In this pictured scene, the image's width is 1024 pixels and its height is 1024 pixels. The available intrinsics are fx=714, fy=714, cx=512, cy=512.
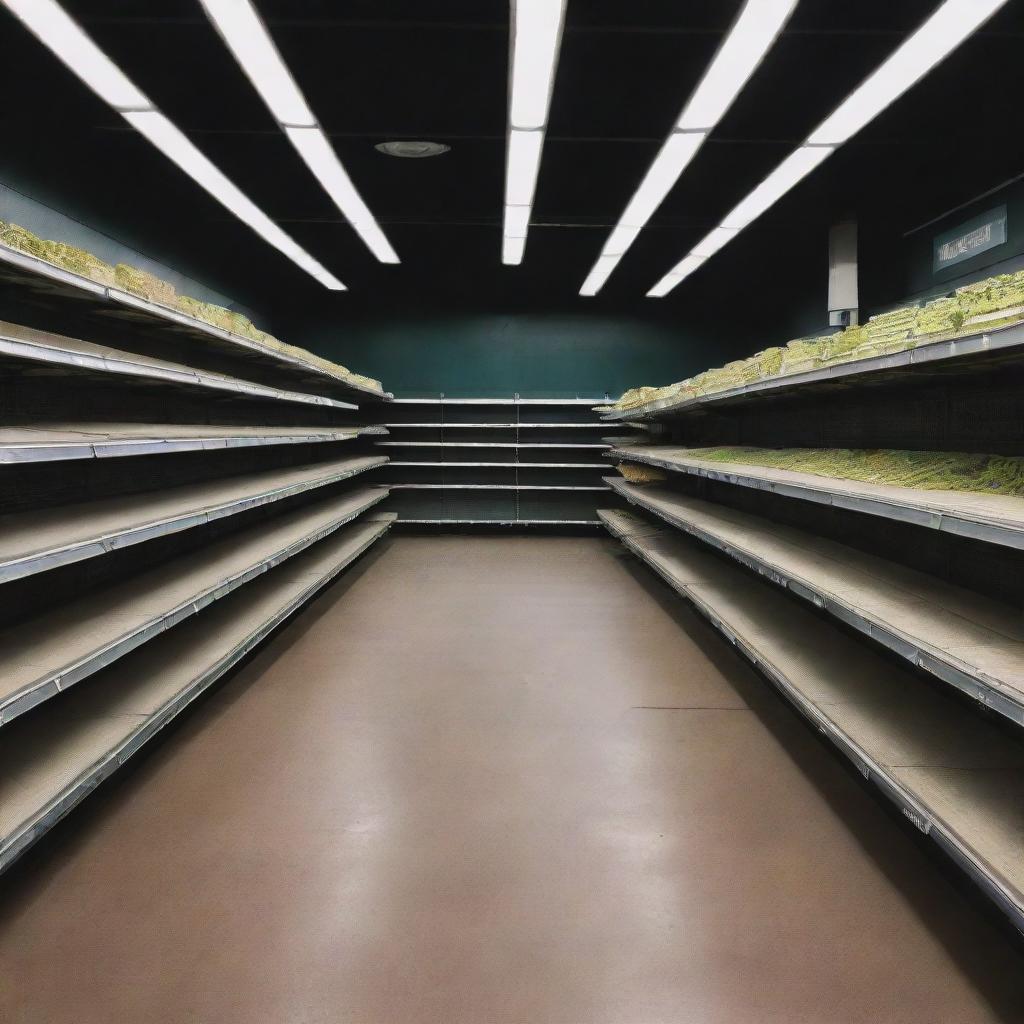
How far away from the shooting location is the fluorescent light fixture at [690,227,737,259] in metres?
5.82

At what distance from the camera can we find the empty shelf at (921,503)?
63.2 inches

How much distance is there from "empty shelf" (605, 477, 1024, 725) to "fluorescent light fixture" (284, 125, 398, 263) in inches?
123

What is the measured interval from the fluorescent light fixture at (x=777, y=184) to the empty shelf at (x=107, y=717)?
398 centimetres

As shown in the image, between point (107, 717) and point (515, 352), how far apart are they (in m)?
7.39

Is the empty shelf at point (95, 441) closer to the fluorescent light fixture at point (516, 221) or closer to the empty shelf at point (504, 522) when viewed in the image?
the fluorescent light fixture at point (516, 221)

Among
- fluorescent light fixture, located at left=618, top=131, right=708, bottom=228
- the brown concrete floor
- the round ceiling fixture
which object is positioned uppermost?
the round ceiling fixture

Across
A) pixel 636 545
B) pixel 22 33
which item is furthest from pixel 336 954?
pixel 636 545

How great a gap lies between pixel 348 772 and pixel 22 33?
336 cm

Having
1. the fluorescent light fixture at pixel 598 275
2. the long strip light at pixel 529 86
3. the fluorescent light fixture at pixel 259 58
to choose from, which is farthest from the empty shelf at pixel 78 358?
the fluorescent light fixture at pixel 598 275

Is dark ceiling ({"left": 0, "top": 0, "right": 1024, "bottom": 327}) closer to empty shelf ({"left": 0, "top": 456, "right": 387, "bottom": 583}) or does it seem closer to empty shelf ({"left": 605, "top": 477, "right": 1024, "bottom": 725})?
empty shelf ({"left": 0, "top": 456, "right": 387, "bottom": 583})

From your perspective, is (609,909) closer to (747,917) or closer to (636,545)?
(747,917)

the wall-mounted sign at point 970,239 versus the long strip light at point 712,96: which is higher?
the long strip light at point 712,96

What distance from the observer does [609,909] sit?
184 cm

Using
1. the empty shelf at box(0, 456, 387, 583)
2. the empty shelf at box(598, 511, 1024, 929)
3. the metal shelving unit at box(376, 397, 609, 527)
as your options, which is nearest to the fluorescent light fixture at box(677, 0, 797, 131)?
the empty shelf at box(598, 511, 1024, 929)
